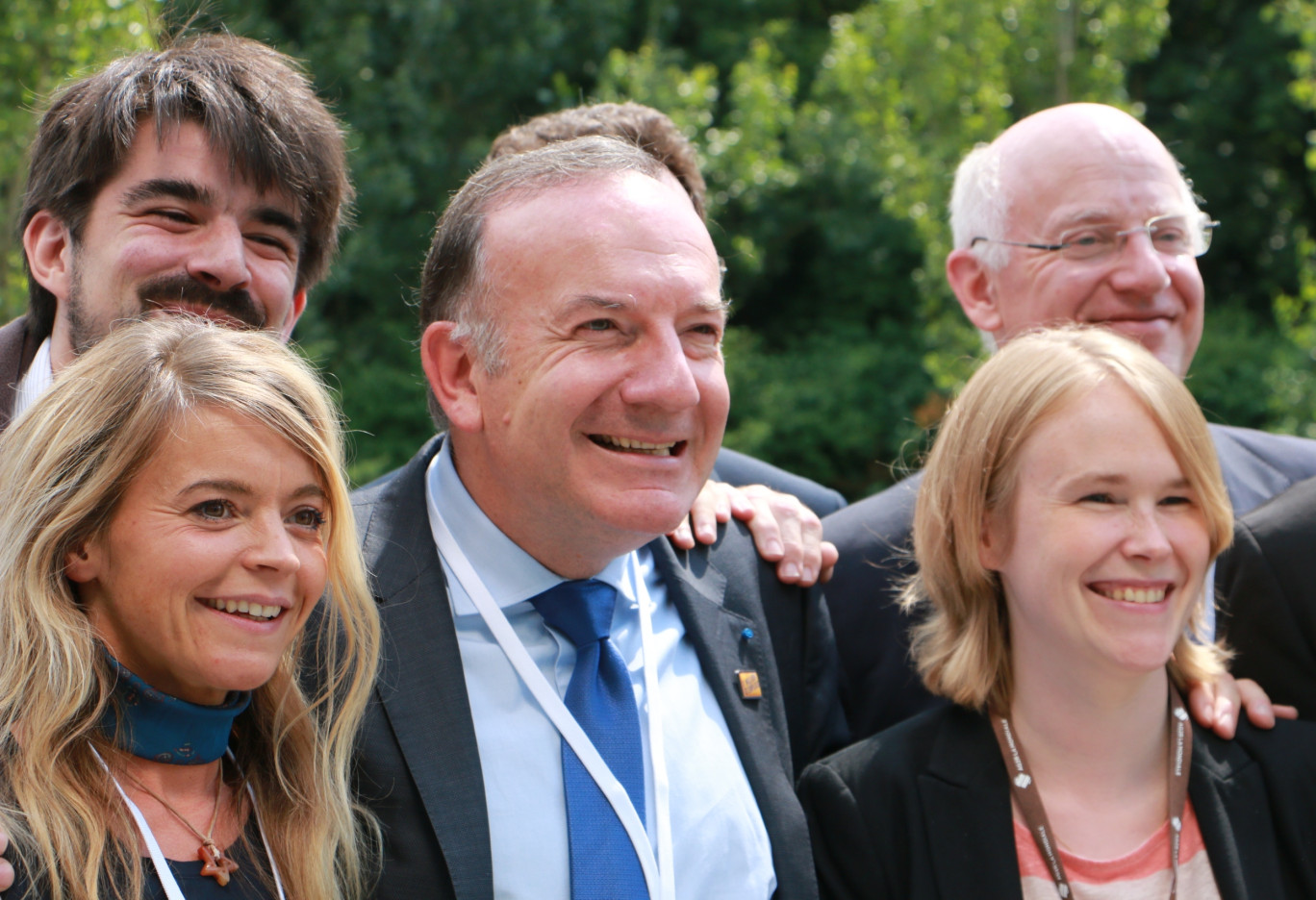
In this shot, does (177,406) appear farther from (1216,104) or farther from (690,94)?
(1216,104)

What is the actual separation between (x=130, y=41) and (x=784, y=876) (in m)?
5.70

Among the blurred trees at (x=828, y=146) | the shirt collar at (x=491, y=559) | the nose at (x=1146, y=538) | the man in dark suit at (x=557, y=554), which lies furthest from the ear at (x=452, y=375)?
the blurred trees at (x=828, y=146)

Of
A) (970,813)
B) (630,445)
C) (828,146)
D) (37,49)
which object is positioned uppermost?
(828,146)

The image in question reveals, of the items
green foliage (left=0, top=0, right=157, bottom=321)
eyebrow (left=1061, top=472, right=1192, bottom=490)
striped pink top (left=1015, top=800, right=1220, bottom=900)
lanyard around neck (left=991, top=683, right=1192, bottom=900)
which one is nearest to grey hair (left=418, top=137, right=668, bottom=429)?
eyebrow (left=1061, top=472, right=1192, bottom=490)

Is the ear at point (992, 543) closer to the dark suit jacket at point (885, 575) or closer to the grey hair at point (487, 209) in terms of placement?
A: the dark suit jacket at point (885, 575)

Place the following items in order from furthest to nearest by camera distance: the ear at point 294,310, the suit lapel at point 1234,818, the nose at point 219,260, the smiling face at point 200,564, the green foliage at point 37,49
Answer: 1. the green foliage at point 37,49
2. the ear at point 294,310
3. the nose at point 219,260
4. the suit lapel at point 1234,818
5. the smiling face at point 200,564

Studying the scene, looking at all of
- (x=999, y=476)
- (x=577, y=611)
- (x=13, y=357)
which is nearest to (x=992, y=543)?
(x=999, y=476)

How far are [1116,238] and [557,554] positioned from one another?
71.8 inches

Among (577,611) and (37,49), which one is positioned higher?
(37,49)

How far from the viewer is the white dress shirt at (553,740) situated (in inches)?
93.4

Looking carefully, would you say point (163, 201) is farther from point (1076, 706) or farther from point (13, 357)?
point (1076, 706)

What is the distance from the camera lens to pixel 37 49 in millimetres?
6840

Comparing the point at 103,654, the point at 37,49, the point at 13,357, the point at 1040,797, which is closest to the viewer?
the point at 103,654

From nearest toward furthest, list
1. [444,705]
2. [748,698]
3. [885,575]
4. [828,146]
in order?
[444,705], [748,698], [885,575], [828,146]
